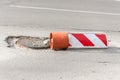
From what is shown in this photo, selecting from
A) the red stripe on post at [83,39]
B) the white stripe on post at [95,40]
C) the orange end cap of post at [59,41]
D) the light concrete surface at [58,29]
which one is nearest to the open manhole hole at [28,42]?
the light concrete surface at [58,29]

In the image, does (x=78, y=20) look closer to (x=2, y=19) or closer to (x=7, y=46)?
(x=2, y=19)

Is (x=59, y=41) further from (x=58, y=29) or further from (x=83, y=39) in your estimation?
(x=58, y=29)

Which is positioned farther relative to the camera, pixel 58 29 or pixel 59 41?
pixel 58 29

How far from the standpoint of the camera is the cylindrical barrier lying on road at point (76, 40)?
825 centimetres

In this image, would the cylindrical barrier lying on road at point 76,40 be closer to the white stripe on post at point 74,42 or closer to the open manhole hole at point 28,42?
the white stripe on post at point 74,42

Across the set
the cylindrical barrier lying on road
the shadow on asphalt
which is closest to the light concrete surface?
the shadow on asphalt

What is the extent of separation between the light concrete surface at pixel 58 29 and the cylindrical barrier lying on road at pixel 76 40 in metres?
0.11

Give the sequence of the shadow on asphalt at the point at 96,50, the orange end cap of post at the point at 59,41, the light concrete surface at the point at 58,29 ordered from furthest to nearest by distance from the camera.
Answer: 1. the shadow on asphalt at the point at 96,50
2. the orange end cap of post at the point at 59,41
3. the light concrete surface at the point at 58,29

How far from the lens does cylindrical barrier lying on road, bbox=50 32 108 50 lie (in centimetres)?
Result: 825

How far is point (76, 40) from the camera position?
845cm

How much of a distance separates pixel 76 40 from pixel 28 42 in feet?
3.61

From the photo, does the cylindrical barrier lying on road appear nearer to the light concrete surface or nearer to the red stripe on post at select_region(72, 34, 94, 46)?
the red stripe on post at select_region(72, 34, 94, 46)

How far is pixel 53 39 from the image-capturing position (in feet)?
26.9

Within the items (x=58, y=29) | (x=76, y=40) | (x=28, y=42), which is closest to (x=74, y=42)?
(x=76, y=40)
